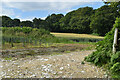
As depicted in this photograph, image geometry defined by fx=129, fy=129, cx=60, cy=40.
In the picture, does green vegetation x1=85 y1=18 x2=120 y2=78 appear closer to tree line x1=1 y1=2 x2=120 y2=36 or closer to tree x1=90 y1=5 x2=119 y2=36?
tree line x1=1 y1=2 x2=120 y2=36

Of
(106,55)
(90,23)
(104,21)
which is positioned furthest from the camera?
(90,23)

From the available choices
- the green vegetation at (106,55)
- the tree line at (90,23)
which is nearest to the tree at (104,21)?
the tree line at (90,23)

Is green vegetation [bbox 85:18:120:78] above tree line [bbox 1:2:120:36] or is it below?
below

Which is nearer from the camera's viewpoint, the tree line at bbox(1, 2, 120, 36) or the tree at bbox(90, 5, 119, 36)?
the tree line at bbox(1, 2, 120, 36)

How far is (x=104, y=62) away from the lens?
5730mm

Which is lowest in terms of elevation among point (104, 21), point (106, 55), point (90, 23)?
point (106, 55)

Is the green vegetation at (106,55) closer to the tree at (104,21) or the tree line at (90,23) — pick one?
the tree line at (90,23)

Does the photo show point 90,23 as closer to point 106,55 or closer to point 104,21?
point 104,21

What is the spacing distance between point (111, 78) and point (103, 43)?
6.70 ft

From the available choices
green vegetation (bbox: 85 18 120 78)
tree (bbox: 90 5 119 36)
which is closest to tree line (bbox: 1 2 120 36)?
tree (bbox: 90 5 119 36)

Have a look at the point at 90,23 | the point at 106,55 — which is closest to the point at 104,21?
the point at 90,23

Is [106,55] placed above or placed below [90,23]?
below

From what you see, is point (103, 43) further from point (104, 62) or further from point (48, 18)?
point (48, 18)

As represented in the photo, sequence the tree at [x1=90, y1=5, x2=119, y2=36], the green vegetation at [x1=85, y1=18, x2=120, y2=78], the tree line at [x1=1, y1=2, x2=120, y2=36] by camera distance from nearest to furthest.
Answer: the green vegetation at [x1=85, y1=18, x2=120, y2=78] → the tree line at [x1=1, y1=2, x2=120, y2=36] → the tree at [x1=90, y1=5, x2=119, y2=36]
